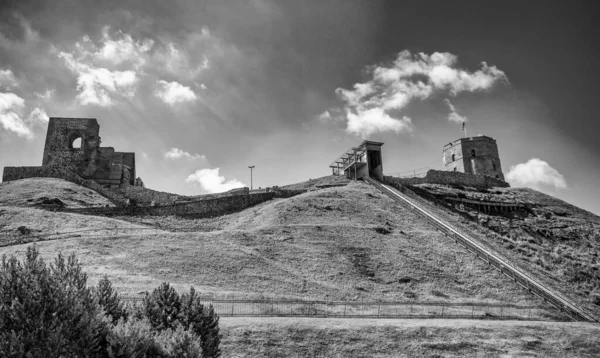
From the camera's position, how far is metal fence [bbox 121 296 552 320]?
20.4 m

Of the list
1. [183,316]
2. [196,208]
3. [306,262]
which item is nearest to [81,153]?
[196,208]

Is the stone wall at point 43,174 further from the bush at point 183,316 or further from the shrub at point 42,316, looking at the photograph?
the shrub at point 42,316

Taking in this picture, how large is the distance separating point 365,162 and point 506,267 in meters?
26.5

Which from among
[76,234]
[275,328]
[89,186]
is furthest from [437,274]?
[89,186]

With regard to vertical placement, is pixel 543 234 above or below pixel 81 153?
below

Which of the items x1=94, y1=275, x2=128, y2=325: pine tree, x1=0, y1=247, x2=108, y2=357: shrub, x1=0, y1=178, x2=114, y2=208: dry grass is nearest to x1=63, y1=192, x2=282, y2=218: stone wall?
x1=0, y1=178, x2=114, y2=208: dry grass

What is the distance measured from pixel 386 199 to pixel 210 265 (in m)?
22.4

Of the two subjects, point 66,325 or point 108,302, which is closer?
point 66,325

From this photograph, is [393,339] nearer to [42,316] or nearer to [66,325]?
[66,325]

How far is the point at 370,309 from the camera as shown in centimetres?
2180

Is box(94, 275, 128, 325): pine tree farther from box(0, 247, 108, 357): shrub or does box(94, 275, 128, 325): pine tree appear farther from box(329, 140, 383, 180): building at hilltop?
box(329, 140, 383, 180): building at hilltop

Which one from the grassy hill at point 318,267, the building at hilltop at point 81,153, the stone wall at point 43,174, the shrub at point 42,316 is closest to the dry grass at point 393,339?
the grassy hill at point 318,267

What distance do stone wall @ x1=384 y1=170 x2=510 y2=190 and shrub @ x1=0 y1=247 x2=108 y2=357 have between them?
4796cm

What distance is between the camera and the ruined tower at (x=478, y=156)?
2958 inches
